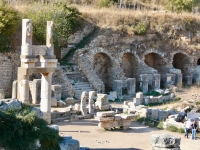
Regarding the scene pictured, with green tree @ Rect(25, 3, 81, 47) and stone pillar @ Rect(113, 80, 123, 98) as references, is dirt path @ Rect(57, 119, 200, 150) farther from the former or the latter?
green tree @ Rect(25, 3, 81, 47)

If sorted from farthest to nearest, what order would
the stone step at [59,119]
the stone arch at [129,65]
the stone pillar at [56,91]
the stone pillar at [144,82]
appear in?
1. the stone arch at [129,65]
2. the stone pillar at [144,82]
3. the stone pillar at [56,91]
4. the stone step at [59,119]

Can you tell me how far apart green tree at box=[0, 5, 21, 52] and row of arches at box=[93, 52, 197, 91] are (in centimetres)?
685

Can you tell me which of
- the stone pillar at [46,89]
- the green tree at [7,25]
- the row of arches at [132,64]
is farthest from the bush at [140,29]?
the stone pillar at [46,89]

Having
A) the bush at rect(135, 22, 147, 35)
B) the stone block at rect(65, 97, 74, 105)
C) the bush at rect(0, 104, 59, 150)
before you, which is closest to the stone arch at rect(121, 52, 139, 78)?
the bush at rect(135, 22, 147, 35)

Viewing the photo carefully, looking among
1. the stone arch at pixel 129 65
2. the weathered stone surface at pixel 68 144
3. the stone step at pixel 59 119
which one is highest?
the stone arch at pixel 129 65

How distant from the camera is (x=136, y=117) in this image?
23.9 meters

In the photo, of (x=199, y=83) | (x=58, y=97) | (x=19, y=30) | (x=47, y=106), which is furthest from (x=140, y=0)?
(x=47, y=106)

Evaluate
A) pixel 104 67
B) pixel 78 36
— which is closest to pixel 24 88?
pixel 104 67

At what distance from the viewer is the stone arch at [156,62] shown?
35.9 metres

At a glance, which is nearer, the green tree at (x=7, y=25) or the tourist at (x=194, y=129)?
the tourist at (x=194, y=129)

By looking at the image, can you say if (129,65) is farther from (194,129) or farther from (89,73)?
(194,129)

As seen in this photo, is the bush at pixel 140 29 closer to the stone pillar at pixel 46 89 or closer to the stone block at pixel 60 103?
the stone block at pixel 60 103

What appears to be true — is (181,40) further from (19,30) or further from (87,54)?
(19,30)

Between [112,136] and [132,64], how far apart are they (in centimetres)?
1584
